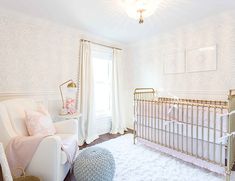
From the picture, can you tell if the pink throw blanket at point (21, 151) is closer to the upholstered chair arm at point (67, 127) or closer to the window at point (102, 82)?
the upholstered chair arm at point (67, 127)

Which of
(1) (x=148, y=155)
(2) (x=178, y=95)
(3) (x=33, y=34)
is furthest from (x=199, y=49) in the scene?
(3) (x=33, y=34)

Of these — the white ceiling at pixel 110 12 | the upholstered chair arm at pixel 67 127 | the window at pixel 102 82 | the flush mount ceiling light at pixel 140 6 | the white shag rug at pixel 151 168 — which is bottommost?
the white shag rug at pixel 151 168

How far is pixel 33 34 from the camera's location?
2.56 meters

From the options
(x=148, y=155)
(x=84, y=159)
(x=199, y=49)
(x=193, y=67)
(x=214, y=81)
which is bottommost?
(x=148, y=155)

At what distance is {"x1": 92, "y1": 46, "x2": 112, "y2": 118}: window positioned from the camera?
355 cm

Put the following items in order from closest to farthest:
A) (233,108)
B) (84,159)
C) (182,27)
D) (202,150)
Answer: (84,159), (233,108), (202,150), (182,27)

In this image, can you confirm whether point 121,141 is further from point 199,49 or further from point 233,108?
point 199,49

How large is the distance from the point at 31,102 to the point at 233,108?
2583 mm

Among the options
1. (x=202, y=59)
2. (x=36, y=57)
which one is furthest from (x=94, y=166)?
(x=202, y=59)

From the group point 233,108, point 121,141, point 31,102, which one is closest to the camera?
point 233,108

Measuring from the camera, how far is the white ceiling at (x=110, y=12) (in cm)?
209

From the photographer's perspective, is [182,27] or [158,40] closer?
[182,27]

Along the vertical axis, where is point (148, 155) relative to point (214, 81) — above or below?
below

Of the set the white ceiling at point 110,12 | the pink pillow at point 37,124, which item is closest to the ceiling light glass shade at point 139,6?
the white ceiling at point 110,12
